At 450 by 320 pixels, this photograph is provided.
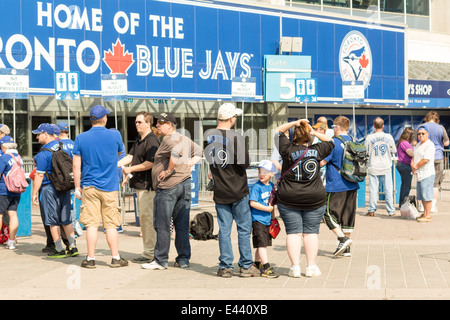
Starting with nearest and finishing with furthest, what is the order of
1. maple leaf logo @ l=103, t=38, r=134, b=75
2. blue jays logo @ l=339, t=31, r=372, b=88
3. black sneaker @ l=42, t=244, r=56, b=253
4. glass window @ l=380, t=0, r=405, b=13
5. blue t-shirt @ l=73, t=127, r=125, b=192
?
blue t-shirt @ l=73, t=127, r=125, b=192, black sneaker @ l=42, t=244, r=56, b=253, maple leaf logo @ l=103, t=38, r=134, b=75, blue jays logo @ l=339, t=31, r=372, b=88, glass window @ l=380, t=0, r=405, b=13

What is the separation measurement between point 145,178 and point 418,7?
111 ft

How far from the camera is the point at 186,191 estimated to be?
29.5 feet

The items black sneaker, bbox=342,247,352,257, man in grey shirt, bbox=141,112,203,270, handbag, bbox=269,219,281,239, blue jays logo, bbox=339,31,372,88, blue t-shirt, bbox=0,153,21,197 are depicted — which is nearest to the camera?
handbag, bbox=269,219,281,239

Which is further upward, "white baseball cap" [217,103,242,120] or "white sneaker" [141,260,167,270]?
"white baseball cap" [217,103,242,120]

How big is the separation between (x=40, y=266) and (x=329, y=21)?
2029cm

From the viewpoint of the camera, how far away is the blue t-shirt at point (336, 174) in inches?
385

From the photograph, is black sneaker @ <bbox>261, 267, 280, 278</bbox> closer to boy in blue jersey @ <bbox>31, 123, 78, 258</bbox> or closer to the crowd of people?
the crowd of people

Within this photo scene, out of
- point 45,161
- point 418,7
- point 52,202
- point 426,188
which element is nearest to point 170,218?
point 52,202

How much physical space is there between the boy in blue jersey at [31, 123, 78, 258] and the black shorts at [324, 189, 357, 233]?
344 centimetres

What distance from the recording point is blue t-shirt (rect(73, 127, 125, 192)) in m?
8.95

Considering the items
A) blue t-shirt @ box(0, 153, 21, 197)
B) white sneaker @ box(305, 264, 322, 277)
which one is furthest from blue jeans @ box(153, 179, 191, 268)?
blue t-shirt @ box(0, 153, 21, 197)

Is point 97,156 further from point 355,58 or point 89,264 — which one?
point 355,58

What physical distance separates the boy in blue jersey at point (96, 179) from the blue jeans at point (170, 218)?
563mm

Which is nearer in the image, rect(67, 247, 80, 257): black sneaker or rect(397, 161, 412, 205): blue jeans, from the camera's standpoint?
rect(67, 247, 80, 257): black sneaker
